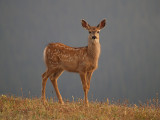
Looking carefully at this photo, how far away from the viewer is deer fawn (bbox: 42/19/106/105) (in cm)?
1131

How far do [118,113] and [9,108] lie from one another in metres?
3.70

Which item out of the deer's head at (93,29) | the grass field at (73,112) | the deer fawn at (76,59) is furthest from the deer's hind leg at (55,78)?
the deer's head at (93,29)

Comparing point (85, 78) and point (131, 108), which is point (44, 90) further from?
point (131, 108)

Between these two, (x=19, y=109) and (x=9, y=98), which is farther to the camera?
(x=9, y=98)

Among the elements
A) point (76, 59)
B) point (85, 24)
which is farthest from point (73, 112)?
point (85, 24)

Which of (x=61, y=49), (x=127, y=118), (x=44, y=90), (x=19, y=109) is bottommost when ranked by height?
(x=127, y=118)

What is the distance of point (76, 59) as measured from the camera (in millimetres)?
11562

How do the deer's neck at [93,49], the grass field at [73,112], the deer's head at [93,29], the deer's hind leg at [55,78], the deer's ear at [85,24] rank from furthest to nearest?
1. the deer's hind leg at [55,78]
2. the deer's ear at [85,24]
3. the deer's neck at [93,49]
4. the deer's head at [93,29]
5. the grass field at [73,112]

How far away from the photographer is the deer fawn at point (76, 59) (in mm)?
11312

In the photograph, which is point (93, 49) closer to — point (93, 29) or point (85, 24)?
point (93, 29)

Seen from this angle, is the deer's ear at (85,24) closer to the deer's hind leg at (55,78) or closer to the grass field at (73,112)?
the deer's hind leg at (55,78)

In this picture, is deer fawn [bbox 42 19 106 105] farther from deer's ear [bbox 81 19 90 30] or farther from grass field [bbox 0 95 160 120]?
grass field [bbox 0 95 160 120]

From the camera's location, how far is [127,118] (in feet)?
30.9

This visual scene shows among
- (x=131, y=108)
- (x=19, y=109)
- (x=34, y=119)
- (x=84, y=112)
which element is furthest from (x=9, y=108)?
(x=131, y=108)
